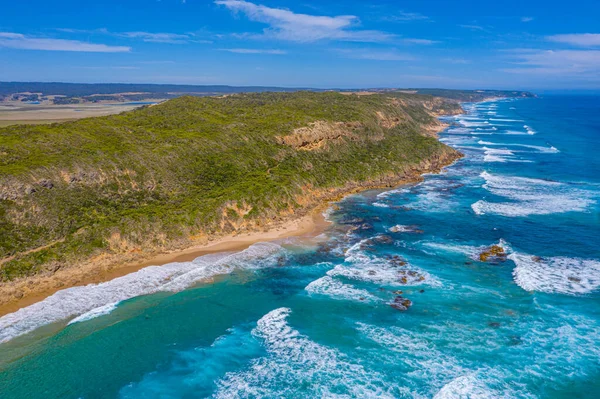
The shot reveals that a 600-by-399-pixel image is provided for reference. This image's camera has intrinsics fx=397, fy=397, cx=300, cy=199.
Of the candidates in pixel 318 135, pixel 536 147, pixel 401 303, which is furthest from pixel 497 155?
pixel 401 303

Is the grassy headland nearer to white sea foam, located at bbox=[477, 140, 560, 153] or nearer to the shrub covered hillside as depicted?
the shrub covered hillside

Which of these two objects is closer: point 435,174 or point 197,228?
point 197,228

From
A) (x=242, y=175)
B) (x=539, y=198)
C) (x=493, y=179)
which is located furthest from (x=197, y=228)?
(x=493, y=179)

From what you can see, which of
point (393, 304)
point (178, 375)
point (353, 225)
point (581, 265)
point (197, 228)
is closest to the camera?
point (178, 375)

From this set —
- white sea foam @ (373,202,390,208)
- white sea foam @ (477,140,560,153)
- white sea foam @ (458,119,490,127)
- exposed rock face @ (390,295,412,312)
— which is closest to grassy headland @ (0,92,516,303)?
white sea foam @ (373,202,390,208)

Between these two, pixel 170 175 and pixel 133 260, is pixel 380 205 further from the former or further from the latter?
pixel 133 260

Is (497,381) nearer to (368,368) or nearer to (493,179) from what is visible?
(368,368)
